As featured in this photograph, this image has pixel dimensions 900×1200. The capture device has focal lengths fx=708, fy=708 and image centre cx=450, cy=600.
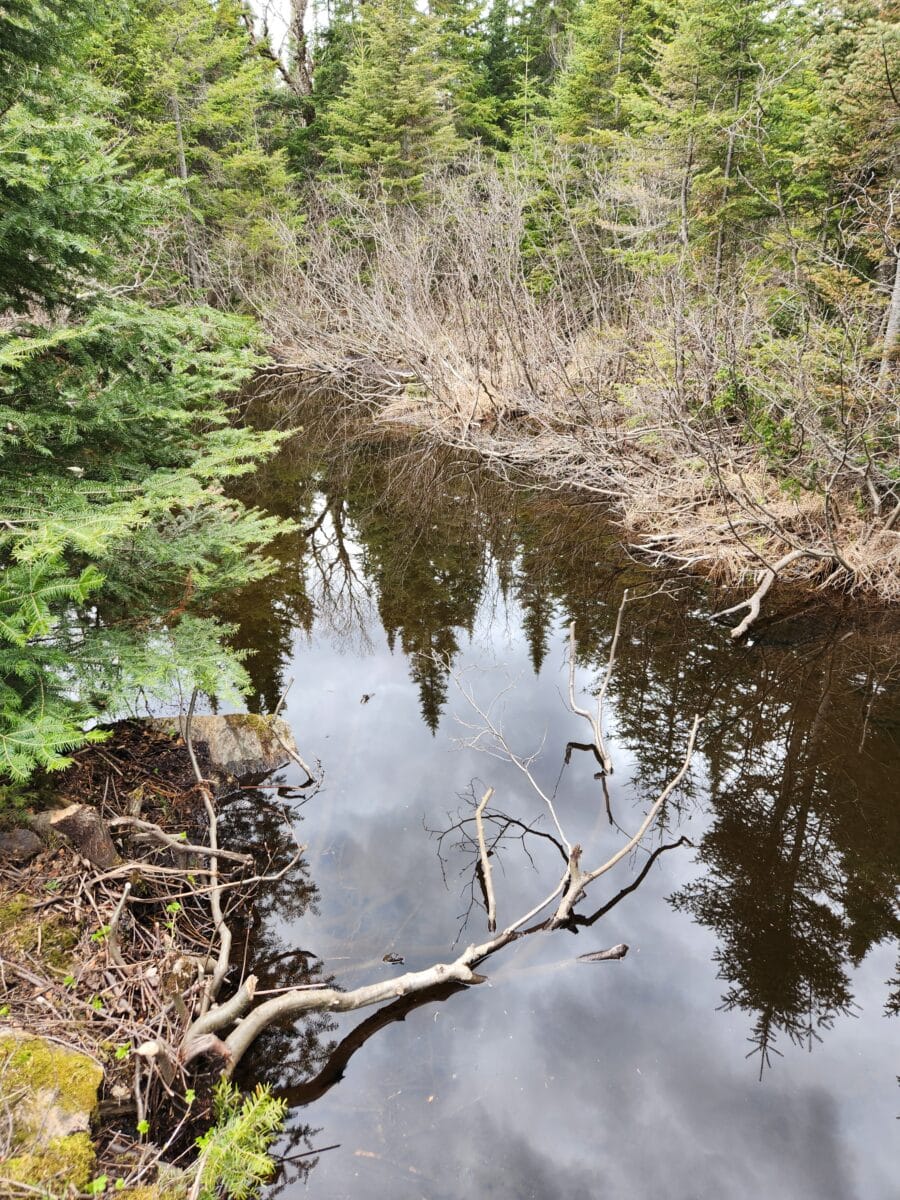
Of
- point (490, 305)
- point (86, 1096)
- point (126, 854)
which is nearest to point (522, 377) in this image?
point (490, 305)

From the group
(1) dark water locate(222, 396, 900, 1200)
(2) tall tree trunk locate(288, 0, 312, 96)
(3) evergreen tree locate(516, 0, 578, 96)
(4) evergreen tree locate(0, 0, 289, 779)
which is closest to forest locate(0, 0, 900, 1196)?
(4) evergreen tree locate(0, 0, 289, 779)

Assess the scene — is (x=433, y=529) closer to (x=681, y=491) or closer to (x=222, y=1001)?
(x=681, y=491)

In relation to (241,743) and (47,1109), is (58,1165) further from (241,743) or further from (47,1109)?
(241,743)

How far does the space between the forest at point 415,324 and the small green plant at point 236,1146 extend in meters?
0.06

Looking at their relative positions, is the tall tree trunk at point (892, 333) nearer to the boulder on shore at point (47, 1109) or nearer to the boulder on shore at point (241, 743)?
the boulder on shore at point (241, 743)

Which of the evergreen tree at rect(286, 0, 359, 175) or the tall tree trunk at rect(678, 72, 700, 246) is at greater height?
the evergreen tree at rect(286, 0, 359, 175)

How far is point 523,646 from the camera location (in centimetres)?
799

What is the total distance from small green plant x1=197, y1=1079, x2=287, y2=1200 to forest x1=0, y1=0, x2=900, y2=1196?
60 mm

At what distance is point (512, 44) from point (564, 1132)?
38893mm

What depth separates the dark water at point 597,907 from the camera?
3375 mm

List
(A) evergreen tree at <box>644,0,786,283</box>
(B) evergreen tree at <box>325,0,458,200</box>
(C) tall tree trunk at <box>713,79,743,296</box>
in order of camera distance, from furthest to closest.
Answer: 1. (B) evergreen tree at <box>325,0,458,200</box>
2. (C) tall tree trunk at <box>713,79,743,296</box>
3. (A) evergreen tree at <box>644,0,786,283</box>

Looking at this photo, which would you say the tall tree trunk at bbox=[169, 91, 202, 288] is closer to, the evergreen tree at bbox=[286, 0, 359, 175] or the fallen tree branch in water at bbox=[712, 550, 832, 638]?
the evergreen tree at bbox=[286, 0, 359, 175]

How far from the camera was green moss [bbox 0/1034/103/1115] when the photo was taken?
8.50 ft

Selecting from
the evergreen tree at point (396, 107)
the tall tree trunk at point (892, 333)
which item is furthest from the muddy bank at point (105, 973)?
the evergreen tree at point (396, 107)
